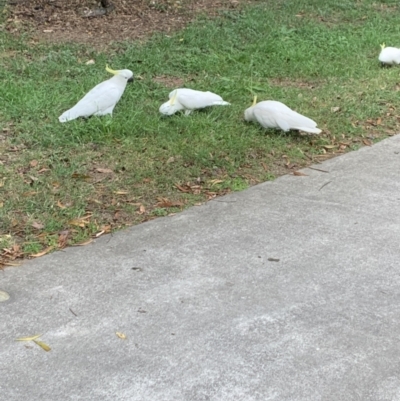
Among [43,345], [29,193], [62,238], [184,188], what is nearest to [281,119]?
[184,188]

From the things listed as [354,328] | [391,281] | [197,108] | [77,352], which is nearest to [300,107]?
[197,108]

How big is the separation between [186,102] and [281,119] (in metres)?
0.76

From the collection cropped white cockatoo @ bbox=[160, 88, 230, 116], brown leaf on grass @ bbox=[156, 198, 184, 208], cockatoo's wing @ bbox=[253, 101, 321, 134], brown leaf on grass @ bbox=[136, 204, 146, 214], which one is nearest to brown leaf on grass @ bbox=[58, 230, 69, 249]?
brown leaf on grass @ bbox=[136, 204, 146, 214]

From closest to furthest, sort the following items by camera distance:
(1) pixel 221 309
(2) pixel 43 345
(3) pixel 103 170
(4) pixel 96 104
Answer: (2) pixel 43 345 < (1) pixel 221 309 < (3) pixel 103 170 < (4) pixel 96 104

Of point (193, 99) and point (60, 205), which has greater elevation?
point (193, 99)

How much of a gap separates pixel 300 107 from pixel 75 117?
5.94ft

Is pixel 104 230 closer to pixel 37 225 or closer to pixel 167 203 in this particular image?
pixel 37 225

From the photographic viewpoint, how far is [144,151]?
175 inches

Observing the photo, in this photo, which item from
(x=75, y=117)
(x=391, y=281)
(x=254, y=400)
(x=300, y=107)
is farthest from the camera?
(x=300, y=107)

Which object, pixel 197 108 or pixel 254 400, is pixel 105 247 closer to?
pixel 254 400

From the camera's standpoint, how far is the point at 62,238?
3396 millimetres

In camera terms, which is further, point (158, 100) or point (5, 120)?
point (158, 100)

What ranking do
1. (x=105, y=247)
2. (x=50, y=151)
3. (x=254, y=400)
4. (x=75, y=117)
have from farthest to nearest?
(x=75, y=117), (x=50, y=151), (x=105, y=247), (x=254, y=400)

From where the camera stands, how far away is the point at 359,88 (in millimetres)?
5902
